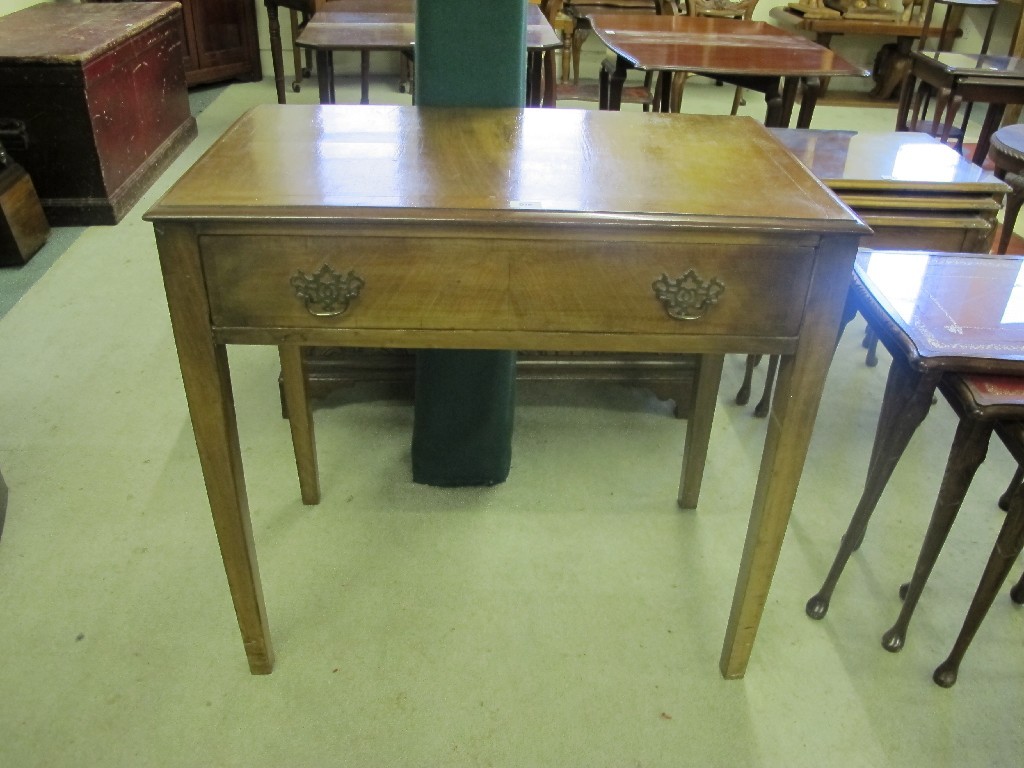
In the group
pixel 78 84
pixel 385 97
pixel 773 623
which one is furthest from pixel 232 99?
pixel 773 623

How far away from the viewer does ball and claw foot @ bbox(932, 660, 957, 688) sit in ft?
4.41

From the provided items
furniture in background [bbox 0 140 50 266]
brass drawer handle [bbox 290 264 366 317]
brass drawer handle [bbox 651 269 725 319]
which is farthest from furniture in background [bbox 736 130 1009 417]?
furniture in background [bbox 0 140 50 266]

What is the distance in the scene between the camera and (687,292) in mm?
979

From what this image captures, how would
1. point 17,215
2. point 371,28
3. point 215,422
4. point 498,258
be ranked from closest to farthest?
point 498,258
point 215,422
point 17,215
point 371,28

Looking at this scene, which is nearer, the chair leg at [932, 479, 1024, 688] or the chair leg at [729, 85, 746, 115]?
the chair leg at [932, 479, 1024, 688]

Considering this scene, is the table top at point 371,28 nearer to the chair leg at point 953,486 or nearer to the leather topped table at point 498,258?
the leather topped table at point 498,258

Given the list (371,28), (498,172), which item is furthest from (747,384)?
(371,28)

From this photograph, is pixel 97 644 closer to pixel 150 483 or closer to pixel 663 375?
pixel 150 483

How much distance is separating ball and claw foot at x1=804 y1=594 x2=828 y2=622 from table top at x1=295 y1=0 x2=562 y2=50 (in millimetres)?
1921

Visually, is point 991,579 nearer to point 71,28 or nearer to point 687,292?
point 687,292

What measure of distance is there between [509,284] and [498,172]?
172 mm

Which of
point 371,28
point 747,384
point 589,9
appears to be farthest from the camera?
point 589,9

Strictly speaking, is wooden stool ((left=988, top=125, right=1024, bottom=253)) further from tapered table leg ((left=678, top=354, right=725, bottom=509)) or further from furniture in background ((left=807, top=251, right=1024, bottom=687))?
tapered table leg ((left=678, top=354, right=725, bottom=509))

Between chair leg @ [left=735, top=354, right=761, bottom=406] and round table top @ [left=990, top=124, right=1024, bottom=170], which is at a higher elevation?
round table top @ [left=990, top=124, right=1024, bottom=170]
